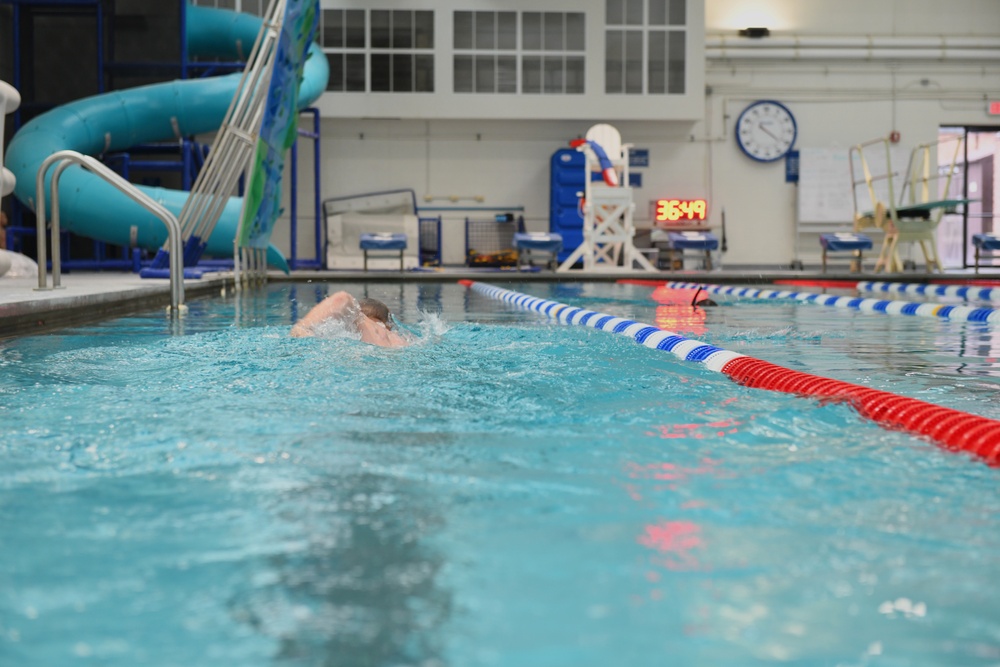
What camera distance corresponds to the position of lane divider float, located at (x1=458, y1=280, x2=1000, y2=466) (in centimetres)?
229

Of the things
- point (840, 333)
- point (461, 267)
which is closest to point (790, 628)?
point (840, 333)

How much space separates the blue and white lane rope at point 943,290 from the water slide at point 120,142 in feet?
21.9

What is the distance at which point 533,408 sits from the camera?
2.85 metres

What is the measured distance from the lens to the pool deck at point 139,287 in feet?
16.5

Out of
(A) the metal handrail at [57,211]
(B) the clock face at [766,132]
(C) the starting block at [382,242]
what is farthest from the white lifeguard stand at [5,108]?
(B) the clock face at [766,132]

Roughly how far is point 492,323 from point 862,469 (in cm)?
392

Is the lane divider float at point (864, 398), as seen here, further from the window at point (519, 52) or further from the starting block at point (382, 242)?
the window at point (519, 52)

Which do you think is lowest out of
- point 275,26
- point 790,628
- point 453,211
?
point 790,628

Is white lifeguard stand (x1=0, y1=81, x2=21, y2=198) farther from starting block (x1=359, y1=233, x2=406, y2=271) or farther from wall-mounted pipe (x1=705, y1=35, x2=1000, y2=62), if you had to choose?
wall-mounted pipe (x1=705, y1=35, x2=1000, y2=62)

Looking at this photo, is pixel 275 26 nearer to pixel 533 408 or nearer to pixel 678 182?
pixel 533 408

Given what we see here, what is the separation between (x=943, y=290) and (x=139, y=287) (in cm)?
707

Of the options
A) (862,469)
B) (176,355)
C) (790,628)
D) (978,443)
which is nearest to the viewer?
(790,628)

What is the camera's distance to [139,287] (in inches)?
271

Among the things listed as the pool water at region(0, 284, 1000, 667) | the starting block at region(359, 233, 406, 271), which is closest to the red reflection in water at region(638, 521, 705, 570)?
the pool water at region(0, 284, 1000, 667)
